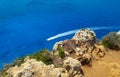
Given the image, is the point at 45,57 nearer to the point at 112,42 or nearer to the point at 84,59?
the point at 84,59

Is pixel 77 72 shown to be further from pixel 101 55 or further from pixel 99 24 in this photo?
pixel 99 24

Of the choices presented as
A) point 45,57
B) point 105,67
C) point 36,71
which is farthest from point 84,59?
point 36,71

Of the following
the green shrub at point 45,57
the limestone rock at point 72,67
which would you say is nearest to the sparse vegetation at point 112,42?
the green shrub at point 45,57

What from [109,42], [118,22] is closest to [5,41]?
Answer: [118,22]

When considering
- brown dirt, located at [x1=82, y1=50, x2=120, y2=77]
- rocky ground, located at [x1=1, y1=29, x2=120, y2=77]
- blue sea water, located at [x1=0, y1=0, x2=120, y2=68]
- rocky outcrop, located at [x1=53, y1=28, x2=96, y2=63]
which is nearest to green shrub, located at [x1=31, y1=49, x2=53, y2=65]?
rocky ground, located at [x1=1, y1=29, x2=120, y2=77]

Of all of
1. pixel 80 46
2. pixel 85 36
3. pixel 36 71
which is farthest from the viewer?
pixel 85 36

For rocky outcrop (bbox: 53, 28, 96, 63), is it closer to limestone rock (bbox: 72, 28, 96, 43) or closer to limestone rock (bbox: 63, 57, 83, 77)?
limestone rock (bbox: 72, 28, 96, 43)
